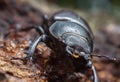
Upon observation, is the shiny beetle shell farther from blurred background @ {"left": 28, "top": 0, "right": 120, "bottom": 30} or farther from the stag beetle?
blurred background @ {"left": 28, "top": 0, "right": 120, "bottom": 30}

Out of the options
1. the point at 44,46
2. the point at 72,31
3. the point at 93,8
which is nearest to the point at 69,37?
the point at 72,31

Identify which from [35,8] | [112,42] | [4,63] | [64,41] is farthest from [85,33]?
[35,8]

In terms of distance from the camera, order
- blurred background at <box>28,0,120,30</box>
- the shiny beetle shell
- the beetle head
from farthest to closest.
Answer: blurred background at <box>28,0,120,30</box>
the shiny beetle shell
the beetle head

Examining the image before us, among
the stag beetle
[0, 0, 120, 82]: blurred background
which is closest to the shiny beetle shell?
the stag beetle

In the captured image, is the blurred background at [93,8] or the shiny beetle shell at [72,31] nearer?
the shiny beetle shell at [72,31]

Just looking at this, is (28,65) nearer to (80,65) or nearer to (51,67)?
(51,67)

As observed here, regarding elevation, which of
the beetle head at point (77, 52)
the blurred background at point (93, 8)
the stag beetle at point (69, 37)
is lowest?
the beetle head at point (77, 52)

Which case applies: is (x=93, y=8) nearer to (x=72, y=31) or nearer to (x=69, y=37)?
(x=72, y=31)

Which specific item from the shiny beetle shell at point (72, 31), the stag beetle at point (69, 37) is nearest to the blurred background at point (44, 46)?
the stag beetle at point (69, 37)

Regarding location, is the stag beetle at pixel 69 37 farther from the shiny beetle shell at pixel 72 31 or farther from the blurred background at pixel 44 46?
the blurred background at pixel 44 46
